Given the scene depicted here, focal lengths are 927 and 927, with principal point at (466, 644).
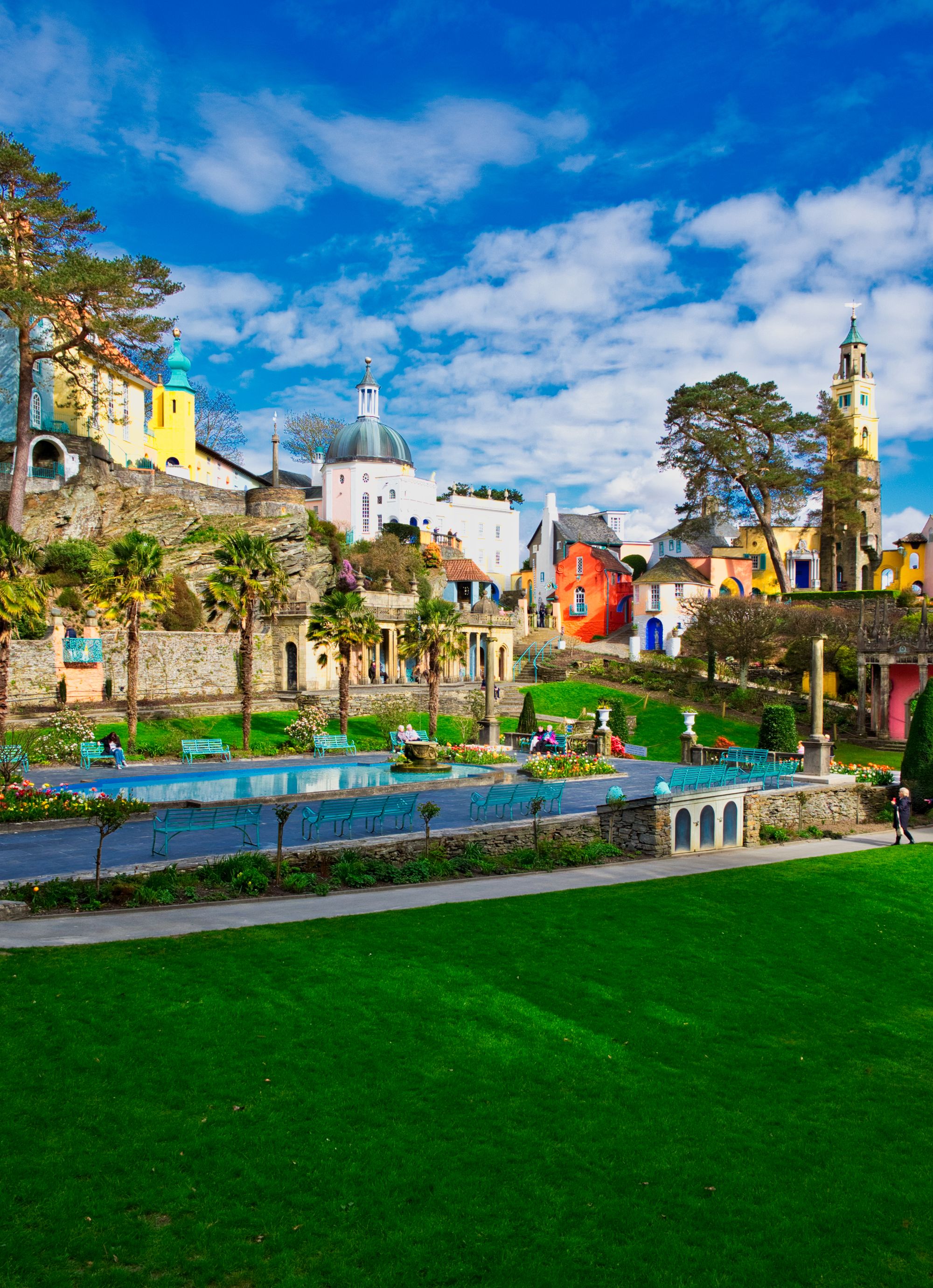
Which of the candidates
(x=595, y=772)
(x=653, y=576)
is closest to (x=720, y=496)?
(x=653, y=576)

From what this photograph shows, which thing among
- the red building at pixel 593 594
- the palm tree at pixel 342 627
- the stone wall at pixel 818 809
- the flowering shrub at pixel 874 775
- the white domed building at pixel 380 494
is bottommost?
the stone wall at pixel 818 809

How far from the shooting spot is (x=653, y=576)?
64.9 meters

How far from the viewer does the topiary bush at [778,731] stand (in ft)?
106

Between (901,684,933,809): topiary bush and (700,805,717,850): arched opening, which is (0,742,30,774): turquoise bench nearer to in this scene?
Result: (700,805,717,850): arched opening

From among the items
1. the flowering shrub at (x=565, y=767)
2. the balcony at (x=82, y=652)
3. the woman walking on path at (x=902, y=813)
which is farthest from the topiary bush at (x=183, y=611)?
the woman walking on path at (x=902, y=813)

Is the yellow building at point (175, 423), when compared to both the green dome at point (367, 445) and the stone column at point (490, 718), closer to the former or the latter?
the green dome at point (367, 445)

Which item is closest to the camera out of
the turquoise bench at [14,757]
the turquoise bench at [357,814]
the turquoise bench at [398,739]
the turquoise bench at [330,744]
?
the turquoise bench at [357,814]

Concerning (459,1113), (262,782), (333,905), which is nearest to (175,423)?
(262,782)

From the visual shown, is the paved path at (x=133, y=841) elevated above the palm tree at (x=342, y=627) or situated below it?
below

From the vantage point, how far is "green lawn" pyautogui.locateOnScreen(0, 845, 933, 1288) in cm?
580

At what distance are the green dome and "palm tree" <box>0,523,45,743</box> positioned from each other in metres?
50.5

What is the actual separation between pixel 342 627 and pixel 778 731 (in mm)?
16935

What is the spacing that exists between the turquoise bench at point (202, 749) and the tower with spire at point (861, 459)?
5341 cm

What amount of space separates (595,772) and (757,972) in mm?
18710
